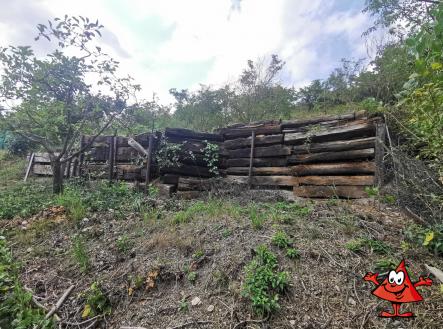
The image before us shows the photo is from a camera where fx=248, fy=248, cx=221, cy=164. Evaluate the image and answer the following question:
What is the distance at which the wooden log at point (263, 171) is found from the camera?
5959 millimetres

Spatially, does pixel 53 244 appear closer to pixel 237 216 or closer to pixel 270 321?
pixel 237 216

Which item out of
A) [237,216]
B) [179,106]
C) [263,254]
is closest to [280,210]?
[237,216]

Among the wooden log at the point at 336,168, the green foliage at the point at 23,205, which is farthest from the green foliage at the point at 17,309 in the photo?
the wooden log at the point at 336,168

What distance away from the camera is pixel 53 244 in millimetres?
3779

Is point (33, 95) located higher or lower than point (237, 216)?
higher

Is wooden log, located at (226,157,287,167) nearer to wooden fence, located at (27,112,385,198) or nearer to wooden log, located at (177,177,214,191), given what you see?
wooden fence, located at (27,112,385,198)

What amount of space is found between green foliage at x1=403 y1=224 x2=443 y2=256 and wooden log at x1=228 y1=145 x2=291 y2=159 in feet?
11.1

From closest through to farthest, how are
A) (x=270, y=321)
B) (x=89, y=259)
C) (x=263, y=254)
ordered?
(x=270, y=321) → (x=263, y=254) → (x=89, y=259)

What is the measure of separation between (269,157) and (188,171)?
2147 mm

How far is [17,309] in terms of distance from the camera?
7.78ft

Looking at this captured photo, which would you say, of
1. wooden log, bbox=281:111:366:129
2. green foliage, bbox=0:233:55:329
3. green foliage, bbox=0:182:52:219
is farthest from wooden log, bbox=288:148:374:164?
green foliage, bbox=0:182:52:219

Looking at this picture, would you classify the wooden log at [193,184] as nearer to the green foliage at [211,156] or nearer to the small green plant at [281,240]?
the green foliage at [211,156]

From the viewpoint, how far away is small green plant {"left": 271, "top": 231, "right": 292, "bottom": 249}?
2.72 m

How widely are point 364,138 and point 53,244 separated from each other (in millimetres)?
5681
